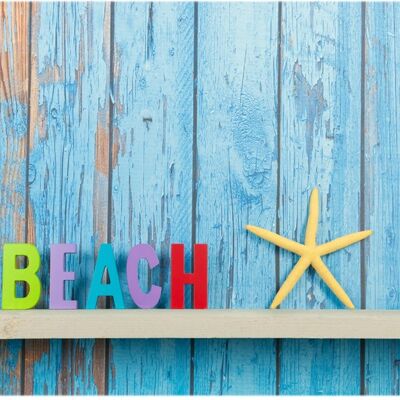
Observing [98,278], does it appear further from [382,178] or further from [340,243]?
[382,178]

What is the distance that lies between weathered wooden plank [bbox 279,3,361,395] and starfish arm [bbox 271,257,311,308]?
0.09 feet

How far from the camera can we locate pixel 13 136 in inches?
47.6

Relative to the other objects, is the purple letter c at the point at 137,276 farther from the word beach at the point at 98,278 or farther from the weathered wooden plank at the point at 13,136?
the weathered wooden plank at the point at 13,136

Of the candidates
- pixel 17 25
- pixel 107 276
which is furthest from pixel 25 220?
pixel 17 25

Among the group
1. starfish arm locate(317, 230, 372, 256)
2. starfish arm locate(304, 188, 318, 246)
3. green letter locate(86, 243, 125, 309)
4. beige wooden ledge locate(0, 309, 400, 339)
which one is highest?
starfish arm locate(304, 188, 318, 246)

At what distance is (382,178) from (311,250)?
19cm

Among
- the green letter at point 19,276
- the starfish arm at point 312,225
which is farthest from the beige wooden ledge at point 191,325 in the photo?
the starfish arm at point 312,225

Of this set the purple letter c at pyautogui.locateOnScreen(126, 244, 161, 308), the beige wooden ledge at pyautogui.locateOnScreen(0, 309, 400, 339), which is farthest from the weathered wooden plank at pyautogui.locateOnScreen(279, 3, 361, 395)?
the purple letter c at pyautogui.locateOnScreen(126, 244, 161, 308)

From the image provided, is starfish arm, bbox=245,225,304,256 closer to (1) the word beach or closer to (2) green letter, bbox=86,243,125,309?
(1) the word beach

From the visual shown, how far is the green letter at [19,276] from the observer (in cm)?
114

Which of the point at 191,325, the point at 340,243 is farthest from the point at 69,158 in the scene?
the point at 340,243

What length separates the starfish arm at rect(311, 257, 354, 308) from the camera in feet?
3.85

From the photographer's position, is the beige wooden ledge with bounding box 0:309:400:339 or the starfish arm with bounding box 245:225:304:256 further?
the starfish arm with bounding box 245:225:304:256

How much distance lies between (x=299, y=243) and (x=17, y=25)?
2.11 ft
